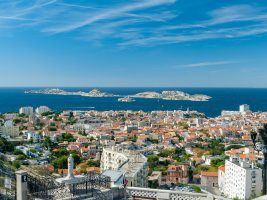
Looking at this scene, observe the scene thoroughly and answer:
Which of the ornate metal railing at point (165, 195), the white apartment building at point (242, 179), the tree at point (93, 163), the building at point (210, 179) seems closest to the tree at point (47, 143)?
the tree at point (93, 163)

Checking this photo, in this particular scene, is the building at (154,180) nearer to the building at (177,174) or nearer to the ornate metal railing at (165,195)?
the building at (177,174)

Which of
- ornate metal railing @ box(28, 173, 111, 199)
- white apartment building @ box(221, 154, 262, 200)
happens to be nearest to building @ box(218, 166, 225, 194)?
white apartment building @ box(221, 154, 262, 200)

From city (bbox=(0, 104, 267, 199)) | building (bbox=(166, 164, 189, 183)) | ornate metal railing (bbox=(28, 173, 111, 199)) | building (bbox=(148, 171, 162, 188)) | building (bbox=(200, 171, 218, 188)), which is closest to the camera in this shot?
ornate metal railing (bbox=(28, 173, 111, 199))

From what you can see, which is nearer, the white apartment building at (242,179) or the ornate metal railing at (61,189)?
the ornate metal railing at (61,189)

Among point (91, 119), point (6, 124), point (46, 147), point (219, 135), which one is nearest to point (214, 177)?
point (46, 147)

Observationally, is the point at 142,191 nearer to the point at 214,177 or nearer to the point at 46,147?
the point at 214,177

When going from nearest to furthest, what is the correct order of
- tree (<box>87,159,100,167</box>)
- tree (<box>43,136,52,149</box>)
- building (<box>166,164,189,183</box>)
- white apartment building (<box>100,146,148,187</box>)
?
white apartment building (<box>100,146,148,187</box>) → building (<box>166,164,189,183</box>) → tree (<box>87,159,100,167</box>) → tree (<box>43,136,52,149</box>)

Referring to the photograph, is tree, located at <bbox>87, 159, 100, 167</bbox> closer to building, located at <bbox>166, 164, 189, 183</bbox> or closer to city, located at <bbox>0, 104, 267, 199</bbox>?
city, located at <bbox>0, 104, 267, 199</bbox>

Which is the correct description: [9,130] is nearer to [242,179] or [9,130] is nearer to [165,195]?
[242,179]

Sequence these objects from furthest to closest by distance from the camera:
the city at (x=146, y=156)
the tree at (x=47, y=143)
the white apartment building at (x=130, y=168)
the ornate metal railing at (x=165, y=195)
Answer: the tree at (x=47, y=143), the city at (x=146, y=156), the white apartment building at (x=130, y=168), the ornate metal railing at (x=165, y=195)
